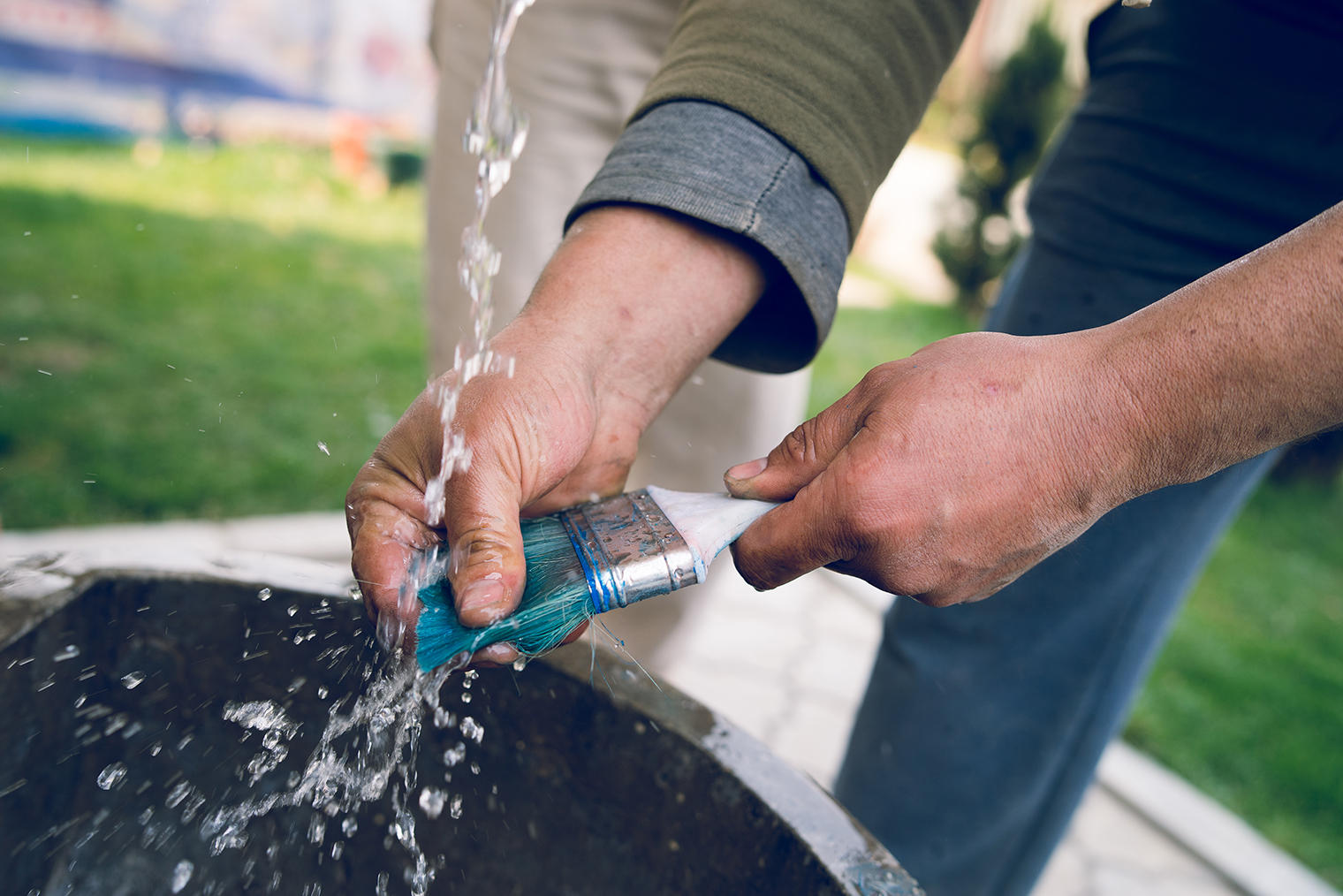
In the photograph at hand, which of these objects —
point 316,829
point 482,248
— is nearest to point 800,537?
point 316,829

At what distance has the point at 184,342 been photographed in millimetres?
3576

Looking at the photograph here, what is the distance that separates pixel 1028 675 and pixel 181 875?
1.19m

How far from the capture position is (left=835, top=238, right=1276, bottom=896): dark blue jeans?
1324 mm

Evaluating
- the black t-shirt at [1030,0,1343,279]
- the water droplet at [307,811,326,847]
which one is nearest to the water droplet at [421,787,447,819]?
the water droplet at [307,811,326,847]

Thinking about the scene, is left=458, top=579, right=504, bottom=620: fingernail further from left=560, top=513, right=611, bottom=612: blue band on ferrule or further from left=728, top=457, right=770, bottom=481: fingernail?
left=728, top=457, right=770, bottom=481: fingernail

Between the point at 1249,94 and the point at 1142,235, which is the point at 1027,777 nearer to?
the point at 1142,235

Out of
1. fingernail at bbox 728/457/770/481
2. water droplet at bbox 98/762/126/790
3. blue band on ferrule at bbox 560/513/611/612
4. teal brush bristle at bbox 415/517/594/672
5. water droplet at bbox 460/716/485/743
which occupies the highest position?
fingernail at bbox 728/457/770/481

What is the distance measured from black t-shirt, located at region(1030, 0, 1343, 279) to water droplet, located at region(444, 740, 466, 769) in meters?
1.10

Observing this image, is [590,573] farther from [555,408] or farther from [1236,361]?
[1236,361]

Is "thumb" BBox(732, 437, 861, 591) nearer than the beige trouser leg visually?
Yes

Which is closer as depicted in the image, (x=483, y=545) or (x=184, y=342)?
(x=483, y=545)

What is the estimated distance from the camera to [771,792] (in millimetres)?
877

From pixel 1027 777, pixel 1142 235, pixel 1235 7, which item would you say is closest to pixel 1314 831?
pixel 1027 777

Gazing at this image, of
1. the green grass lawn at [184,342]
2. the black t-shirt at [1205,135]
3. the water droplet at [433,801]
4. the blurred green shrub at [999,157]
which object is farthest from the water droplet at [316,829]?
the blurred green shrub at [999,157]
